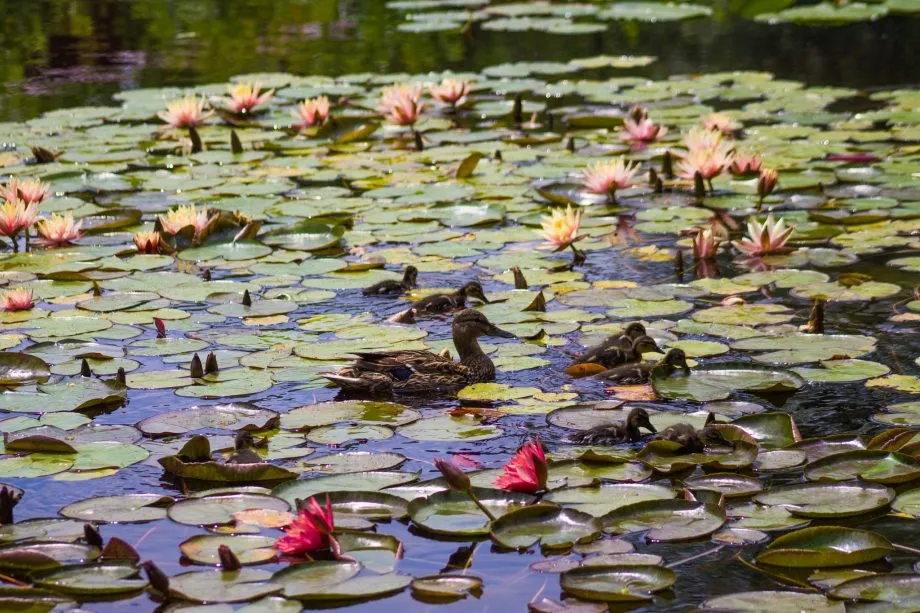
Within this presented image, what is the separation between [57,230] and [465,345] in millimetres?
3525

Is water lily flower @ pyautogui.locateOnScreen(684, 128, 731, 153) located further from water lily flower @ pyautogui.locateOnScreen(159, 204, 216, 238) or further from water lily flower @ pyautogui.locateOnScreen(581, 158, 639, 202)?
water lily flower @ pyautogui.locateOnScreen(159, 204, 216, 238)

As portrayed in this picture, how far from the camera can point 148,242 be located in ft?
29.1

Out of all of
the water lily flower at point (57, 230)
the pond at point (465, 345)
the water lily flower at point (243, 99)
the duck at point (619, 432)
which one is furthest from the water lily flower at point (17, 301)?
the water lily flower at point (243, 99)

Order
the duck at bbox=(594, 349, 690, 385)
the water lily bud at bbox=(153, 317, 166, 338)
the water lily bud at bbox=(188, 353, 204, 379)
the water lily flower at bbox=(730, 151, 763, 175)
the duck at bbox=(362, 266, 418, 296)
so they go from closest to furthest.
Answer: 1. the duck at bbox=(594, 349, 690, 385)
2. the water lily bud at bbox=(188, 353, 204, 379)
3. the water lily bud at bbox=(153, 317, 166, 338)
4. the duck at bbox=(362, 266, 418, 296)
5. the water lily flower at bbox=(730, 151, 763, 175)

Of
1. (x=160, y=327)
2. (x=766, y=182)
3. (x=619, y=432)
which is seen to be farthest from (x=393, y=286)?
(x=766, y=182)

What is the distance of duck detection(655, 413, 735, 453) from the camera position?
17.8ft

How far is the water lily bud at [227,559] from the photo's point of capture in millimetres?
4410

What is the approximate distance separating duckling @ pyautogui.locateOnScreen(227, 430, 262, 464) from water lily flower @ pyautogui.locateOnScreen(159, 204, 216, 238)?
3646 millimetres

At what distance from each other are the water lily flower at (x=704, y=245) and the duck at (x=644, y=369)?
2.07m

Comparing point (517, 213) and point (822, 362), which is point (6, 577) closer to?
point (822, 362)

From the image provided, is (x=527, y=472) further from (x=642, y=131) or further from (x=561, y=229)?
(x=642, y=131)

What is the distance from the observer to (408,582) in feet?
14.5

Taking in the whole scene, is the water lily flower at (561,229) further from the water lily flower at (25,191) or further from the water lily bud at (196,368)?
the water lily flower at (25,191)

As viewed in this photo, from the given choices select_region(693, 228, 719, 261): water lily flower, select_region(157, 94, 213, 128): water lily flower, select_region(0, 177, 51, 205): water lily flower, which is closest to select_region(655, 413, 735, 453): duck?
select_region(693, 228, 719, 261): water lily flower
